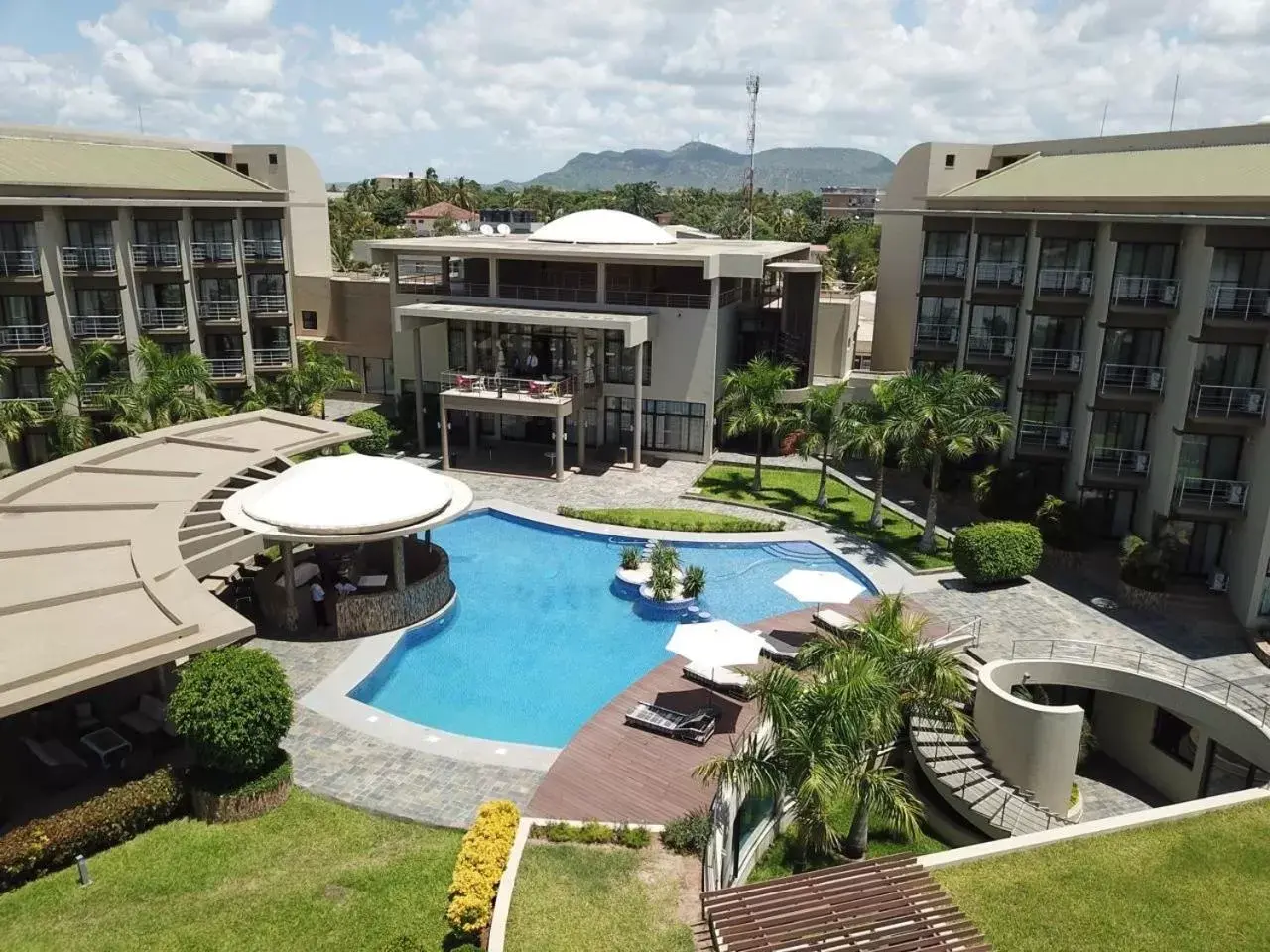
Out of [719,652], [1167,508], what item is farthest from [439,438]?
[1167,508]

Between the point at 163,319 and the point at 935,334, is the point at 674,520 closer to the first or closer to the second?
the point at 935,334

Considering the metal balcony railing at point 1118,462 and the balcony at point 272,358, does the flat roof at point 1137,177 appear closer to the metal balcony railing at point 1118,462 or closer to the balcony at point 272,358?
the metal balcony railing at point 1118,462

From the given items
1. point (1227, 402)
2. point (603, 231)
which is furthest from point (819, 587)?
point (603, 231)

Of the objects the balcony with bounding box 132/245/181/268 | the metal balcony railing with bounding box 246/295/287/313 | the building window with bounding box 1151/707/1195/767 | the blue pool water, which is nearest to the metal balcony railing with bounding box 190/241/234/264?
the balcony with bounding box 132/245/181/268

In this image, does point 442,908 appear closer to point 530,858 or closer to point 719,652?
point 530,858

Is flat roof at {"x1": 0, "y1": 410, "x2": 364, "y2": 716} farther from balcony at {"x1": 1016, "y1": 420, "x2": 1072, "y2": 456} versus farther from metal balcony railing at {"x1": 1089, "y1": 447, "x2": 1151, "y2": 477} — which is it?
metal balcony railing at {"x1": 1089, "y1": 447, "x2": 1151, "y2": 477}

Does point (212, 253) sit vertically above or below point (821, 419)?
above

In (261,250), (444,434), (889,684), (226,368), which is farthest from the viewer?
(261,250)
